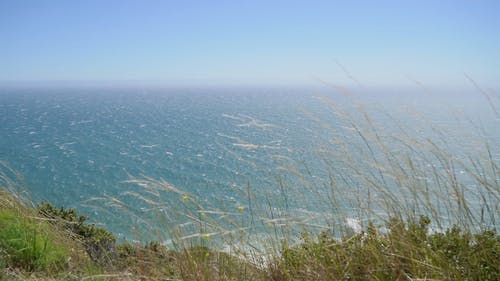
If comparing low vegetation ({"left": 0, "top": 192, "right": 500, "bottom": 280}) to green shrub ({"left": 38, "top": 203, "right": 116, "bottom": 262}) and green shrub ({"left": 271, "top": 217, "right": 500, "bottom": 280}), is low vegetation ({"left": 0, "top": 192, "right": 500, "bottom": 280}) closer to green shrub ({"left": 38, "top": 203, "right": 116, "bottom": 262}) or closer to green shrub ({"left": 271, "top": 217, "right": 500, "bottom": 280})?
green shrub ({"left": 271, "top": 217, "right": 500, "bottom": 280})

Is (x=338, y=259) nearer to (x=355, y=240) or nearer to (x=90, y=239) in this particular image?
(x=355, y=240)

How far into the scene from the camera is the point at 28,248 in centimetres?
260

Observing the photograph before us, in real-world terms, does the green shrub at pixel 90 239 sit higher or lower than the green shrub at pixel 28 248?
lower

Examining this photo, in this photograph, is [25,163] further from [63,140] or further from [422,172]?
[422,172]

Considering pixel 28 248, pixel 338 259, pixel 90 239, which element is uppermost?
pixel 338 259

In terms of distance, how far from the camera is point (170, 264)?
221 centimetres

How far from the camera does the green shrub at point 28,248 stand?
99.7 inches

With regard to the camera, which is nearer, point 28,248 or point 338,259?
point 338,259

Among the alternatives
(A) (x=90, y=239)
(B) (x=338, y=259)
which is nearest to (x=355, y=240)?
(B) (x=338, y=259)

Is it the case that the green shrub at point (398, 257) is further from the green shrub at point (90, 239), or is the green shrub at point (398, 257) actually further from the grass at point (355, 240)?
the green shrub at point (90, 239)

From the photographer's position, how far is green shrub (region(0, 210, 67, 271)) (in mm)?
2533

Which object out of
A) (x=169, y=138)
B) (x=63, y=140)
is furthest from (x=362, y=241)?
(x=63, y=140)

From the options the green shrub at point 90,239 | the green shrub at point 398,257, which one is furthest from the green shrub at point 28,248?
the green shrub at point 398,257

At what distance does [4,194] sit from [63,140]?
4656cm
